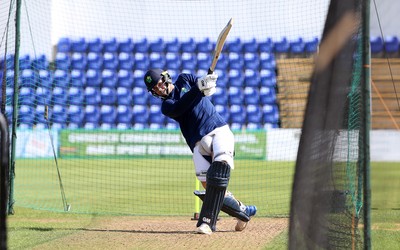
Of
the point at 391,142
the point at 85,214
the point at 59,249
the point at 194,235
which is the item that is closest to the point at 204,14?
the point at 85,214

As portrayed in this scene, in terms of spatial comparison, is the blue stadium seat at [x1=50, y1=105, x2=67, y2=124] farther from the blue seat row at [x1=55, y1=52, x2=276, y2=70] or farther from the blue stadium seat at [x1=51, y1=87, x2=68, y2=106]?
the blue seat row at [x1=55, y1=52, x2=276, y2=70]

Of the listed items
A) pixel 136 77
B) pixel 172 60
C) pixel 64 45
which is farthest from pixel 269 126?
pixel 64 45

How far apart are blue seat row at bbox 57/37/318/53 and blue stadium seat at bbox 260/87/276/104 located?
5.16ft

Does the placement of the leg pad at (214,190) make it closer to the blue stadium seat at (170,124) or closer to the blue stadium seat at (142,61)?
the blue stadium seat at (170,124)

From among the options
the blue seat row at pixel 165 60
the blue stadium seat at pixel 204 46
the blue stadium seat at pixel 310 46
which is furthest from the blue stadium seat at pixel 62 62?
the blue stadium seat at pixel 310 46

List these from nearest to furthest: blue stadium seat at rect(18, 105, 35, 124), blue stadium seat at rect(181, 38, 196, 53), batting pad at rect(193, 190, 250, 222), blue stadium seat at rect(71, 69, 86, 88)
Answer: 1. batting pad at rect(193, 190, 250, 222)
2. blue stadium seat at rect(18, 105, 35, 124)
3. blue stadium seat at rect(71, 69, 86, 88)
4. blue stadium seat at rect(181, 38, 196, 53)

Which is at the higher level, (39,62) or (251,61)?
(251,61)

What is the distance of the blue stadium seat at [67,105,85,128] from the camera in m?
27.4

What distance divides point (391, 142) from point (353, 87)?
99 cm

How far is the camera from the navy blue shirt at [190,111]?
8.95m

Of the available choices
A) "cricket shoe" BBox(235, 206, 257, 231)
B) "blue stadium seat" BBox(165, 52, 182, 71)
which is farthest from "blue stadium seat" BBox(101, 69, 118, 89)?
"cricket shoe" BBox(235, 206, 257, 231)

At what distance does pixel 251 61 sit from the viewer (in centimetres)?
2662

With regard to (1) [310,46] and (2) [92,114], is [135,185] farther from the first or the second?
(2) [92,114]

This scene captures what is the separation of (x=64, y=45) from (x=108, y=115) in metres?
3.26
